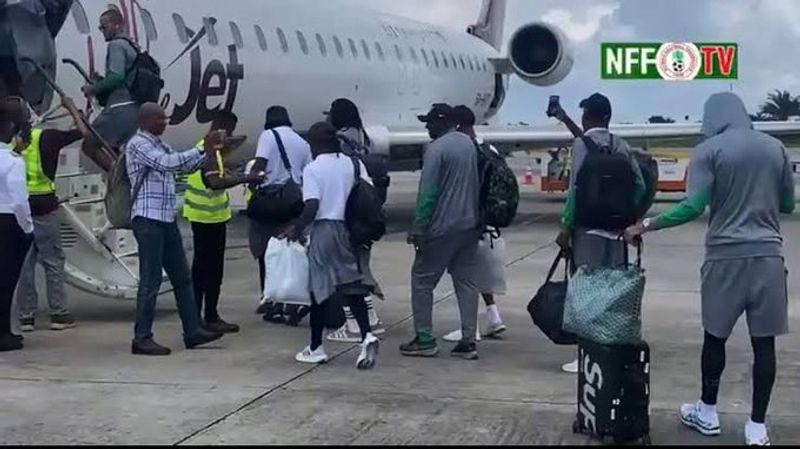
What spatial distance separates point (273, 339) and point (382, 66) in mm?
12886

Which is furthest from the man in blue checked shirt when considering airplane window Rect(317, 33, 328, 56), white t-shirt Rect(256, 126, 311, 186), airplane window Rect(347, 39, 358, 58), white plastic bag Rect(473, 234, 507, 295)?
airplane window Rect(347, 39, 358, 58)

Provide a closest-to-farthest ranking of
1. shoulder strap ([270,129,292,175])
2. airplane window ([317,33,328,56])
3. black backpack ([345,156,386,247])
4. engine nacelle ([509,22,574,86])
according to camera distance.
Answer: black backpack ([345,156,386,247])
shoulder strap ([270,129,292,175])
airplane window ([317,33,328,56])
engine nacelle ([509,22,574,86])

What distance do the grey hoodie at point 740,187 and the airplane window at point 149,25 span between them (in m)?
8.76

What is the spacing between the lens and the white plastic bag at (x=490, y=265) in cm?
841

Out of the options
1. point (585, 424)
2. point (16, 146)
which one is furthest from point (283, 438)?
point (16, 146)

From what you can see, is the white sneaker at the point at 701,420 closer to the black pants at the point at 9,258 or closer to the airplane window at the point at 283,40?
the black pants at the point at 9,258

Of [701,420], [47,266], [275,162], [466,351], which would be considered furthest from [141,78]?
[701,420]

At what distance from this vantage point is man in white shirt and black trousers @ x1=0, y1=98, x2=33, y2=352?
8.34m

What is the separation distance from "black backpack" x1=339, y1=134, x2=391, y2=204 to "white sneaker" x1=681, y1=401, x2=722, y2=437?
3.04m

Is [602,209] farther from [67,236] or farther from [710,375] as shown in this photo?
[67,236]

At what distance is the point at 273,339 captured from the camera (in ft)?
29.6

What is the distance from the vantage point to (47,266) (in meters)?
9.38

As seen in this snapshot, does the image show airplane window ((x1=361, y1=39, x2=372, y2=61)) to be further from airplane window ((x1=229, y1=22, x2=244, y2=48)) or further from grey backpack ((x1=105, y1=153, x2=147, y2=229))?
grey backpack ((x1=105, y1=153, x2=147, y2=229))

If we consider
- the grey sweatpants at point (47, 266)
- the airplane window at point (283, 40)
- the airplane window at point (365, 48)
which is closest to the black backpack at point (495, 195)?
the grey sweatpants at point (47, 266)
